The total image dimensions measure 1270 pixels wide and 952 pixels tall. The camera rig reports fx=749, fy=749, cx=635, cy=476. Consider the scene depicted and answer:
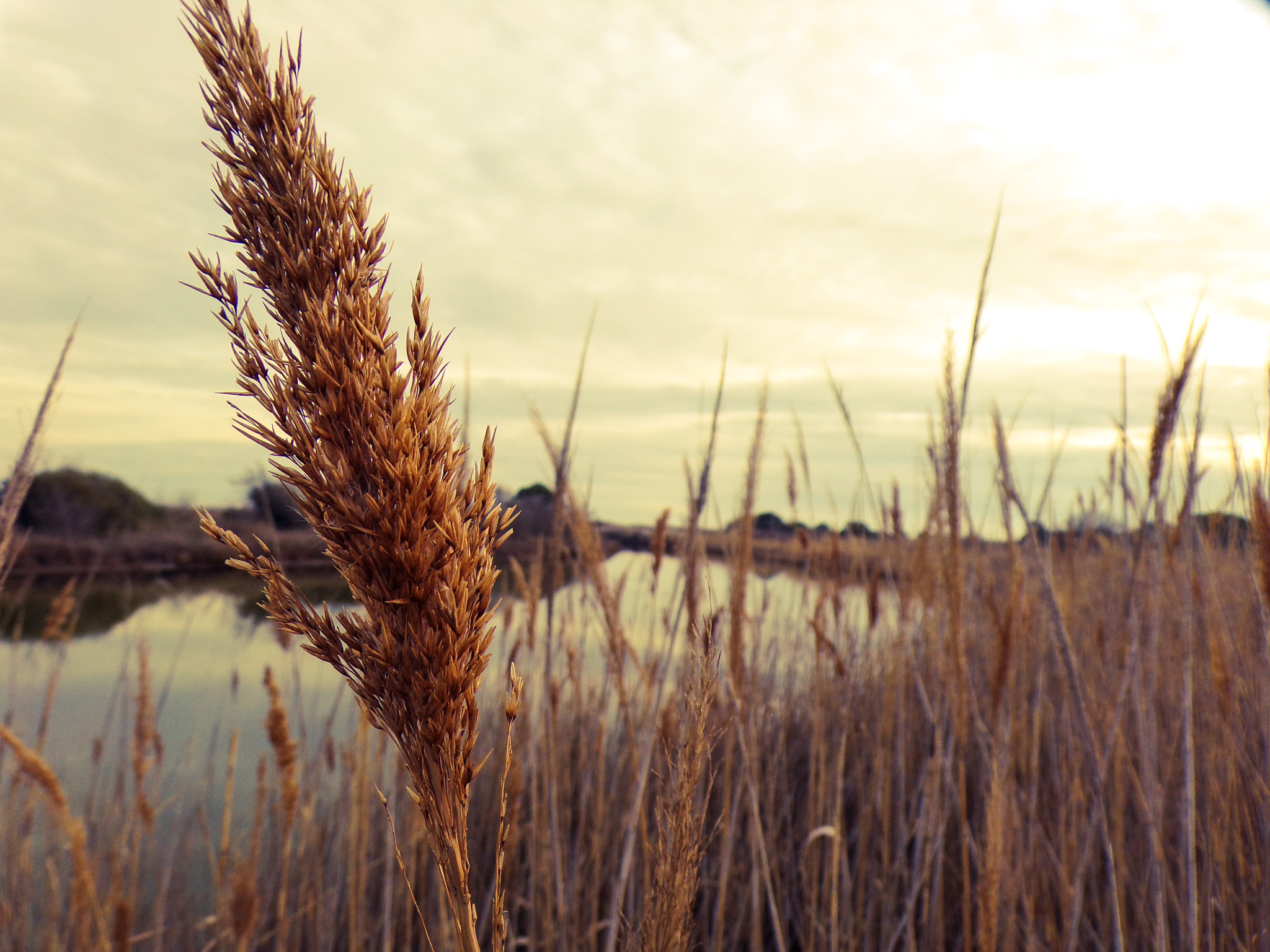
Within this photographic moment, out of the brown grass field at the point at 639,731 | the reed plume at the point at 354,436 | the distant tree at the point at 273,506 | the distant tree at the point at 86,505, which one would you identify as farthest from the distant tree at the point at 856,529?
the distant tree at the point at 86,505

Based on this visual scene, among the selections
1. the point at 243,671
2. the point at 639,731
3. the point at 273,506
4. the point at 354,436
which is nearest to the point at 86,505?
the point at 273,506

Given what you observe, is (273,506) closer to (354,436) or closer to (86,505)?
(86,505)

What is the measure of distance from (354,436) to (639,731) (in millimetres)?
2774

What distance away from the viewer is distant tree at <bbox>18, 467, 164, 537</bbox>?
13453mm

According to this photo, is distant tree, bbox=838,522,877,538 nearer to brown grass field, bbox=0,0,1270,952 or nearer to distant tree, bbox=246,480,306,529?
brown grass field, bbox=0,0,1270,952

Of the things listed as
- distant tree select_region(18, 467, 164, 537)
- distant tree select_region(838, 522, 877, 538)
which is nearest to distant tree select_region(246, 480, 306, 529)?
distant tree select_region(838, 522, 877, 538)

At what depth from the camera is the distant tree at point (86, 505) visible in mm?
13453

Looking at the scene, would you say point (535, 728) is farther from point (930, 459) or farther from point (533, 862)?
point (930, 459)

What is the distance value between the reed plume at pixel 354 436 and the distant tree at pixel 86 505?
14679 millimetres

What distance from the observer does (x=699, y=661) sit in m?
0.78

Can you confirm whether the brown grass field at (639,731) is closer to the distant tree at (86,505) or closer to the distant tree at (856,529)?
the distant tree at (856,529)

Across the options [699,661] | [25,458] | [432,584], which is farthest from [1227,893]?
[25,458]

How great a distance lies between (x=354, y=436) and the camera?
1.92 feet

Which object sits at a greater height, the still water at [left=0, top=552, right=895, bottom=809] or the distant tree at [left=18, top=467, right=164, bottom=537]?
the distant tree at [left=18, top=467, right=164, bottom=537]
